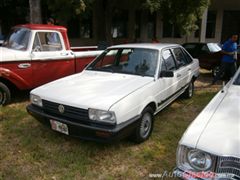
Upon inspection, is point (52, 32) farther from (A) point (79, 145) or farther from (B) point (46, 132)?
(A) point (79, 145)

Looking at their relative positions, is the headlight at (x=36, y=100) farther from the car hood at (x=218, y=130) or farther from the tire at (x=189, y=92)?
the tire at (x=189, y=92)

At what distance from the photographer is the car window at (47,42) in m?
5.94

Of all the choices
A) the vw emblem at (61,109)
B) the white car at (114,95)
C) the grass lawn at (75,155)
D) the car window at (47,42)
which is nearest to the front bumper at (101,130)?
the white car at (114,95)

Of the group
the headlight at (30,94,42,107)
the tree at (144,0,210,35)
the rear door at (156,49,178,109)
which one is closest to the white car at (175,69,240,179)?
the rear door at (156,49,178,109)

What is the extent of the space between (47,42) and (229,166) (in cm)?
513

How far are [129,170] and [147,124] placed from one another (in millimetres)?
953

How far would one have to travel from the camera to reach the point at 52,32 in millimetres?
6203

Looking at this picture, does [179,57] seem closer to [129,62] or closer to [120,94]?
[129,62]

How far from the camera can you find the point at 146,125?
4195mm

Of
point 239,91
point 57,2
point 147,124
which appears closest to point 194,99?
point 147,124

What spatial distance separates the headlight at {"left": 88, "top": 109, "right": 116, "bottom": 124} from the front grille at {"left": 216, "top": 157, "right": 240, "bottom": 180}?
149cm

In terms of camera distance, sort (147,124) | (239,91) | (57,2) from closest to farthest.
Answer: (239,91), (147,124), (57,2)

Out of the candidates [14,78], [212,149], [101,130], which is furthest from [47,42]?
[212,149]

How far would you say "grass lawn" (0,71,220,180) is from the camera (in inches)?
134
